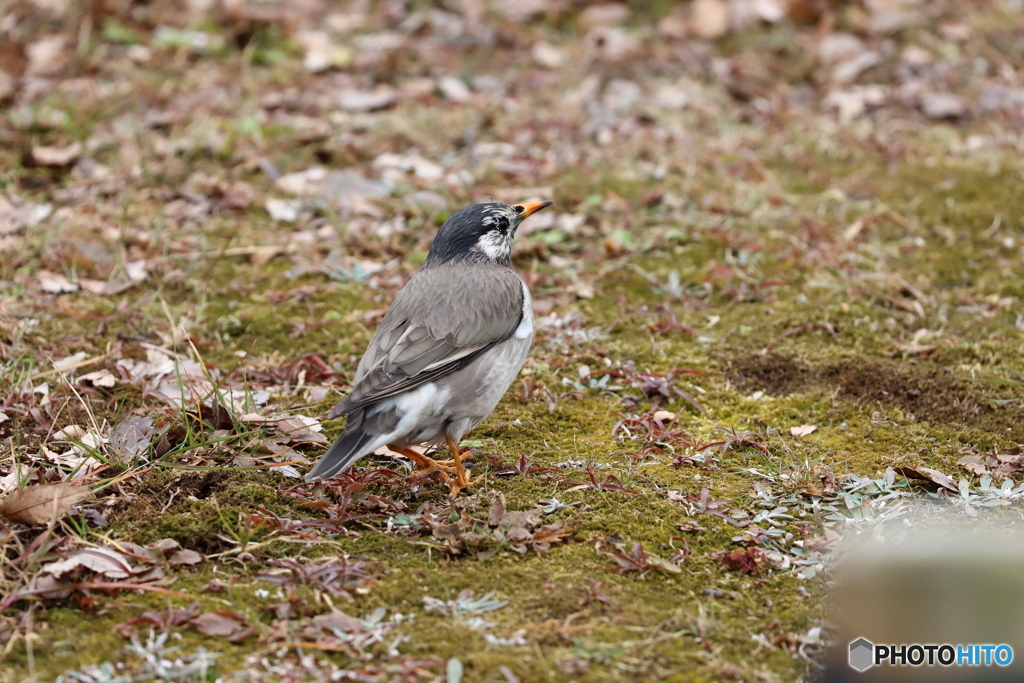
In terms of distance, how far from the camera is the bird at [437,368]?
4796mm

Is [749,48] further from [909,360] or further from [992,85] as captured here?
[909,360]

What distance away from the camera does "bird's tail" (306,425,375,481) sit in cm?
454

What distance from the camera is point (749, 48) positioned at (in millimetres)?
11070

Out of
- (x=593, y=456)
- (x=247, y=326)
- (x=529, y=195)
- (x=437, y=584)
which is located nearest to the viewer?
(x=437, y=584)

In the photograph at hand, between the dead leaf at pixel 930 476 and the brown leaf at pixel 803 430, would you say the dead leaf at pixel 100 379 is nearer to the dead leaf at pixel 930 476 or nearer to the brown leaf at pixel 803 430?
the brown leaf at pixel 803 430

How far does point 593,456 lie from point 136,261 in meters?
3.98

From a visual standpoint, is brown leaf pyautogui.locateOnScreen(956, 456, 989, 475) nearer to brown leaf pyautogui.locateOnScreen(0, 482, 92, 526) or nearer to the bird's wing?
the bird's wing

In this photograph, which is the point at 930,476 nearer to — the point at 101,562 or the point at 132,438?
the point at 101,562

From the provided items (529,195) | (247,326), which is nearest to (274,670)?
(247,326)

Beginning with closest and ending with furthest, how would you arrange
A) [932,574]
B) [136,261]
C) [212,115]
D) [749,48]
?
[932,574] < [136,261] < [212,115] < [749,48]

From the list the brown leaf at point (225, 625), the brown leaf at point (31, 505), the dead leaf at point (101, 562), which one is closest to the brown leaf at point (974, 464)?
the brown leaf at point (225, 625)

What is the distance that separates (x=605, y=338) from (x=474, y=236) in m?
1.14

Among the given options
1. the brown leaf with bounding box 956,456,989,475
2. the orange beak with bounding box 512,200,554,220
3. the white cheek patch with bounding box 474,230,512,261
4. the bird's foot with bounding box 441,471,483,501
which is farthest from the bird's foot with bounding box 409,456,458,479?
the brown leaf with bounding box 956,456,989,475

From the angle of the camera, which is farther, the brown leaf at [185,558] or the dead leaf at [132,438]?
the dead leaf at [132,438]
